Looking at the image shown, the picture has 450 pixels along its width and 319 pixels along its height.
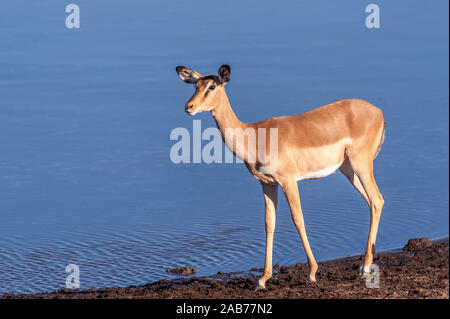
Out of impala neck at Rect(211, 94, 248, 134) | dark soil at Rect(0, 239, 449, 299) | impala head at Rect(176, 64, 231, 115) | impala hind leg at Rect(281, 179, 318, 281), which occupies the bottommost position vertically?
dark soil at Rect(0, 239, 449, 299)

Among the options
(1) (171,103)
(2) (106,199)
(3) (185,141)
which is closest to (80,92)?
(1) (171,103)

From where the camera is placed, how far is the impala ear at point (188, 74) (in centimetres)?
1085

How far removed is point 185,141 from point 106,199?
324 cm

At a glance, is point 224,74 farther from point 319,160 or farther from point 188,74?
point 319,160

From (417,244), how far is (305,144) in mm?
2639

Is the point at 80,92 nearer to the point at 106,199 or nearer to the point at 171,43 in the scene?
the point at 171,43

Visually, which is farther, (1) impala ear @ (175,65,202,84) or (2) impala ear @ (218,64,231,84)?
(1) impala ear @ (175,65,202,84)

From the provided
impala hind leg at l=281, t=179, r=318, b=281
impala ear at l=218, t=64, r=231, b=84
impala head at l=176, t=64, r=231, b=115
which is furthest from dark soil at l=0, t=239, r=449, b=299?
impala ear at l=218, t=64, r=231, b=84

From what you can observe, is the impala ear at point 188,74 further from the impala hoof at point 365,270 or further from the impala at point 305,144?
the impala hoof at point 365,270

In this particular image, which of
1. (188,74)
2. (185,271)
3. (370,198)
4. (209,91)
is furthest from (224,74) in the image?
(185,271)

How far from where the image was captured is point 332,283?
35.1ft

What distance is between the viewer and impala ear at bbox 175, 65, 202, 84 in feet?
35.6

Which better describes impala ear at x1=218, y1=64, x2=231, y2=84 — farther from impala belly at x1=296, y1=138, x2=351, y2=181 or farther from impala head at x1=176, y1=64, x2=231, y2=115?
impala belly at x1=296, y1=138, x2=351, y2=181

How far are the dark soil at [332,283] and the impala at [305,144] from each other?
33 centimetres
